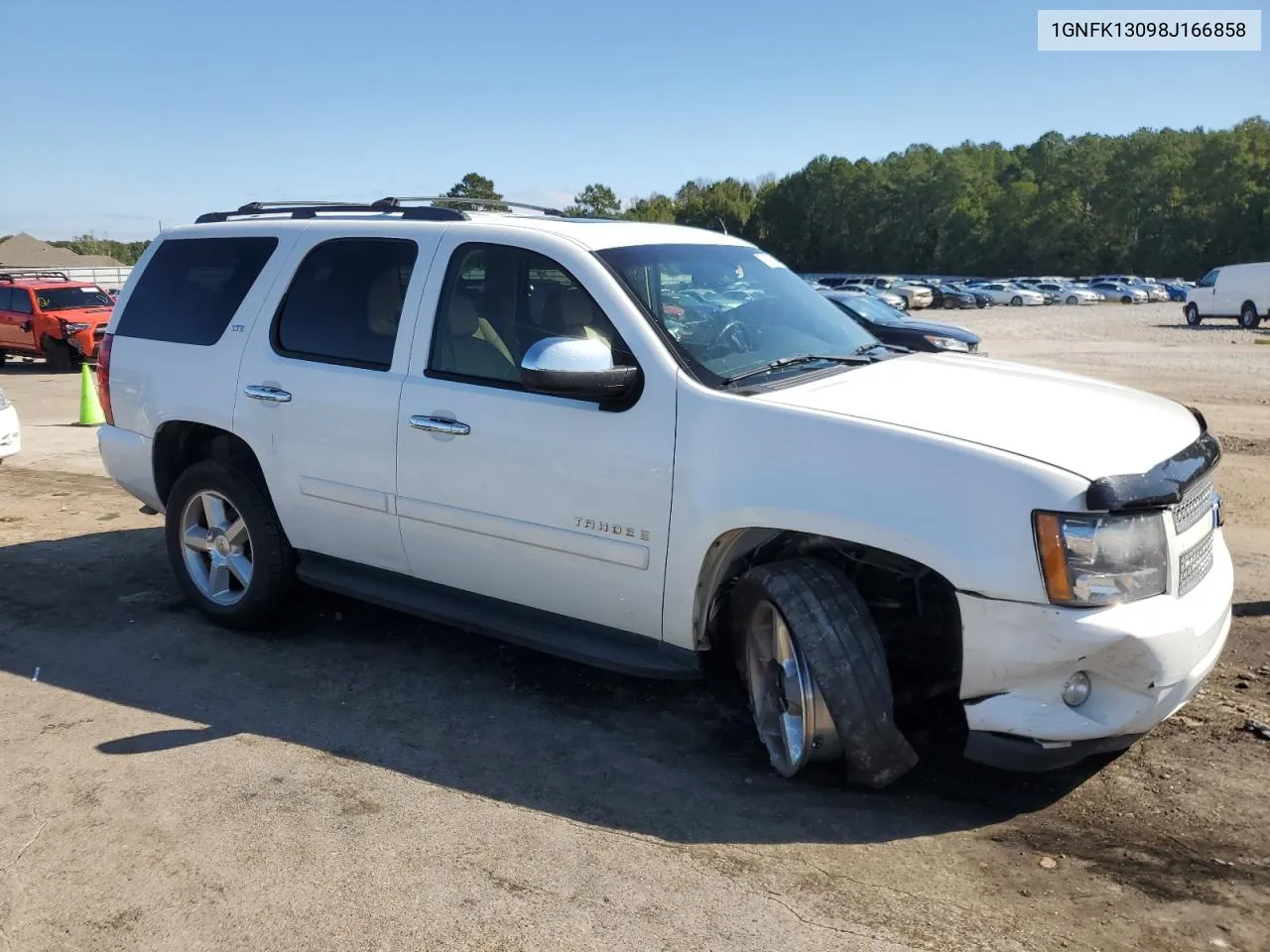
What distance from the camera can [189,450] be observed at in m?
5.72

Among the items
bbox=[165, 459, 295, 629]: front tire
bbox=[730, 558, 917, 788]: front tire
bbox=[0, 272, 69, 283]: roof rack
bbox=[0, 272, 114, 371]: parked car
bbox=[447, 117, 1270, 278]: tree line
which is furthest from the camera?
bbox=[447, 117, 1270, 278]: tree line

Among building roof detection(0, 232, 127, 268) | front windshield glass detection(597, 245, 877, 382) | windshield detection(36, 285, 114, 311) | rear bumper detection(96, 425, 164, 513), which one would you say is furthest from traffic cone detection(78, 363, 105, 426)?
building roof detection(0, 232, 127, 268)

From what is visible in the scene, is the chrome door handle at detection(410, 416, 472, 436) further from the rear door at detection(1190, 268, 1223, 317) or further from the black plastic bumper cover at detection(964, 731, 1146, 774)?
the rear door at detection(1190, 268, 1223, 317)

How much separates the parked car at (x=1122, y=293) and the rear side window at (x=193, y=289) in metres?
65.0

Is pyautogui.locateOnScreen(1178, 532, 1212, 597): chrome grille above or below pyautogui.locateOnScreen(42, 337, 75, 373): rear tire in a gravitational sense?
above

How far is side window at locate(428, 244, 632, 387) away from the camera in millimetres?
4285

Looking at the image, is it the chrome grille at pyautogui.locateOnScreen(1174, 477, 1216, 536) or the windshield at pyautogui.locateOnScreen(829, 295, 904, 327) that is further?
the windshield at pyautogui.locateOnScreen(829, 295, 904, 327)

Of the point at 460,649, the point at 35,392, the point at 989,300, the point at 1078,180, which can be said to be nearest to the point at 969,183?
the point at 1078,180

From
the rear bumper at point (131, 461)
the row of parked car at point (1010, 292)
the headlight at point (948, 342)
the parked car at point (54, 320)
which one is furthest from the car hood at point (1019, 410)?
the row of parked car at point (1010, 292)

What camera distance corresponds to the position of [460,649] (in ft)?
17.2

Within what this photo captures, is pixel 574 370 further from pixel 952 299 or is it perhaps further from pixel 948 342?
pixel 952 299

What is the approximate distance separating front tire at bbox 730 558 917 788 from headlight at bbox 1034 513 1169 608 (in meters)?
0.65

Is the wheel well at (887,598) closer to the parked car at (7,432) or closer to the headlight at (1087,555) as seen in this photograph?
the headlight at (1087,555)

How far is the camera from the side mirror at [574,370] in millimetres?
3749
